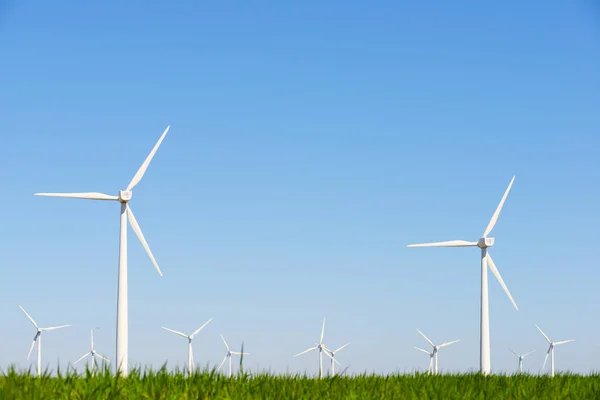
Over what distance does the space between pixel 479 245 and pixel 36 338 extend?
44.5 m

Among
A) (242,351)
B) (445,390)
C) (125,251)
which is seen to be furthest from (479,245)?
(242,351)

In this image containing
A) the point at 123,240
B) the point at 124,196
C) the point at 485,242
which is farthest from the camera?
the point at 485,242

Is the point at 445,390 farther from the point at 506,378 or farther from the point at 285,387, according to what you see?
the point at 506,378

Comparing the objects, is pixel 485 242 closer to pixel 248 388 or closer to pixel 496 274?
pixel 496 274

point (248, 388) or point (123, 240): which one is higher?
point (123, 240)

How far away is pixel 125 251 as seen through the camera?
3700 centimetres

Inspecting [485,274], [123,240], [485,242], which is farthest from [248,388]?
[485,242]

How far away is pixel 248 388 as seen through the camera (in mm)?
17047

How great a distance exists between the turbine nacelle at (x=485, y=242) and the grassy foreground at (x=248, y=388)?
29.3 m

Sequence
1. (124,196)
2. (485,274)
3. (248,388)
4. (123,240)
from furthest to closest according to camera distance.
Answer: (485,274) < (124,196) < (123,240) < (248,388)

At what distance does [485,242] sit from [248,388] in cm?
3827

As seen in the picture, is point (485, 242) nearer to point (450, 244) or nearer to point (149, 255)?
point (450, 244)

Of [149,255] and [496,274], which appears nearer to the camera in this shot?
[149,255]

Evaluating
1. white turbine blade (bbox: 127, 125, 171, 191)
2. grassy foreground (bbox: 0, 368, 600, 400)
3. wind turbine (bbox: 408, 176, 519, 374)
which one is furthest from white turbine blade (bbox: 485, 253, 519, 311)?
grassy foreground (bbox: 0, 368, 600, 400)
